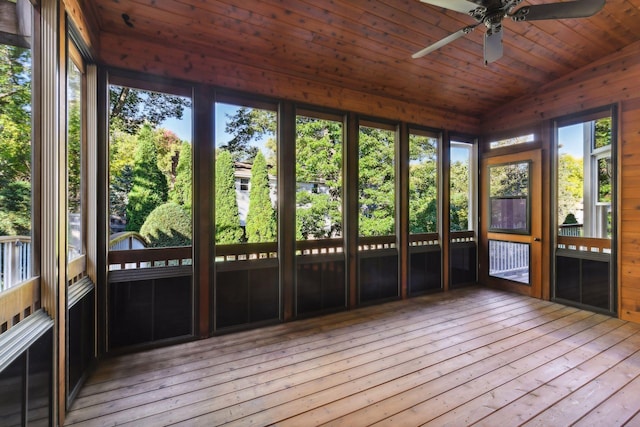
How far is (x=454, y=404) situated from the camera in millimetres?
2129

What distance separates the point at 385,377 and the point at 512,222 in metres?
3.87

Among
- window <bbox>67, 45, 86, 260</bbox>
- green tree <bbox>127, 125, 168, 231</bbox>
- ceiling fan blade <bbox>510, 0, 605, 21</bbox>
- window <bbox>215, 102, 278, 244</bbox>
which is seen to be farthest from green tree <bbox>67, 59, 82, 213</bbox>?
ceiling fan blade <bbox>510, 0, 605, 21</bbox>

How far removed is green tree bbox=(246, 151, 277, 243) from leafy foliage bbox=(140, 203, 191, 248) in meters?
0.70

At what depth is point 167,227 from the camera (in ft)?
10.3

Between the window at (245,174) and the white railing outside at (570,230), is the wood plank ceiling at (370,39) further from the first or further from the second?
the white railing outside at (570,230)

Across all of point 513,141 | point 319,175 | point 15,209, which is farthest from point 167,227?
point 513,141

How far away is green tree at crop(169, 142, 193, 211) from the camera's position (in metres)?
3.18

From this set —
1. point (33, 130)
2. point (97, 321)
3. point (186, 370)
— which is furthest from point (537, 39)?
point (97, 321)

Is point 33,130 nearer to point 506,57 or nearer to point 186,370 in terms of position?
point 186,370

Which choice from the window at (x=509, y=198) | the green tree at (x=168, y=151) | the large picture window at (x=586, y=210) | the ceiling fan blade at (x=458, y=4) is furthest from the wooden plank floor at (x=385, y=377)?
the ceiling fan blade at (x=458, y=4)

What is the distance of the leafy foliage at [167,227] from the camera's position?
3046 millimetres

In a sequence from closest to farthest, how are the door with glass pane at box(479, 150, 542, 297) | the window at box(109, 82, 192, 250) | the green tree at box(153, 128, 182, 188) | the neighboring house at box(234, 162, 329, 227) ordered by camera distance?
the window at box(109, 82, 192, 250) → the green tree at box(153, 128, 182, 188) → the neighboring house at box(234, 162, 329, 227) → the door with glass pane at box(479, 150, 542, 297)

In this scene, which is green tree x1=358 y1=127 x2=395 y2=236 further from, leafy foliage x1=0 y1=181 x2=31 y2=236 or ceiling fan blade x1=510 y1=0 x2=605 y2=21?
leafy foliage x1=0 y1=181 x2=31 y2=236

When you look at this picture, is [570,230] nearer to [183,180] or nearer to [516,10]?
[516,10]
